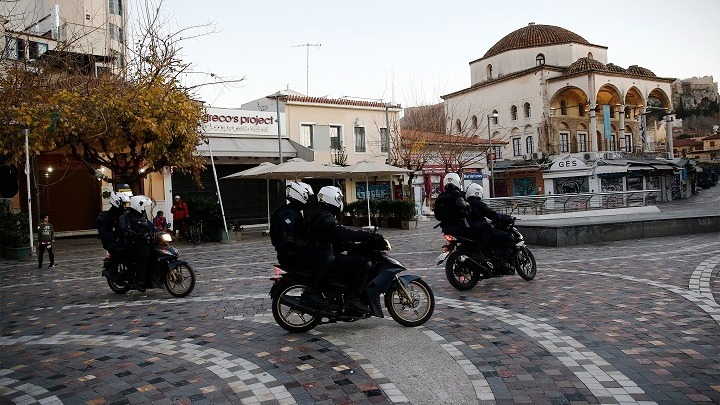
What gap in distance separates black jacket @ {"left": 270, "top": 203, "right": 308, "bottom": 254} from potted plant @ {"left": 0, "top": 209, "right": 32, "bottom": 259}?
1330 cm

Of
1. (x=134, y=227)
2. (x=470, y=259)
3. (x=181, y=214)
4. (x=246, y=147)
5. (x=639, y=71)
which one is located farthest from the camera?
(x=639, y=71)

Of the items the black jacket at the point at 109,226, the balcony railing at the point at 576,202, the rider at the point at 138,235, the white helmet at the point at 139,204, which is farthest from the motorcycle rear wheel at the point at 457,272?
the balcony railing at the point at 576,202

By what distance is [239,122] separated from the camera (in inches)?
1098

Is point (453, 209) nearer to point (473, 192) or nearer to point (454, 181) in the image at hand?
point (454, 181)

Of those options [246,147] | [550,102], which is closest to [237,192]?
[246,147]

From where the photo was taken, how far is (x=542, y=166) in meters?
45.4

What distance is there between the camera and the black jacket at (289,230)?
6246 mm

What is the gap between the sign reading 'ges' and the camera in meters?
27.0

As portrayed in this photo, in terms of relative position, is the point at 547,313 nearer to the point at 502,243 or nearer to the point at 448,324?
the point at 448,324

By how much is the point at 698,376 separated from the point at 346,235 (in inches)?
136

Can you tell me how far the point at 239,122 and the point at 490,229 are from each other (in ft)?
69.0

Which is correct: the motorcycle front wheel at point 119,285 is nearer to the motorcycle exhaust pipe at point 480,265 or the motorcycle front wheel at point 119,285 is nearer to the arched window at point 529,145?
the motorcycle exhaust pipe at point 480,265

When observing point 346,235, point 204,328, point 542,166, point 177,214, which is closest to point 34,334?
point 204,328

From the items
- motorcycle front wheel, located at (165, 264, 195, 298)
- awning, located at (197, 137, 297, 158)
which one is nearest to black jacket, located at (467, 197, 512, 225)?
motorcycle front wheel, located at (165, 264, 195, 298)
